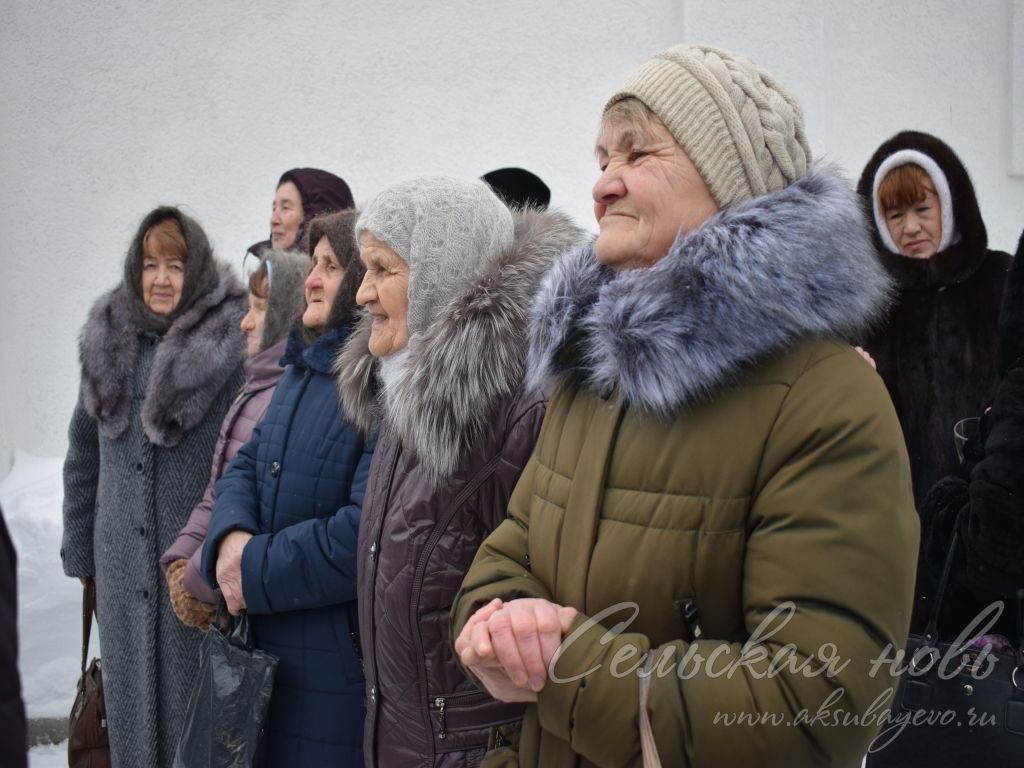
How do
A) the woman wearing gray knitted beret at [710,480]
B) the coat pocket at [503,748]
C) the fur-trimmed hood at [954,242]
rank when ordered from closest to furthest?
the woman wearing gray knitted beret at [710,480] < the coat pocket at [503,748] < the fur-trimmed hood at [954,242]

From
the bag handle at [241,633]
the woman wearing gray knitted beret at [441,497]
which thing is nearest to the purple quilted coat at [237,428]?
the bag handle at [241,633]

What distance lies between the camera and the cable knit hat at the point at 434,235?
218cm

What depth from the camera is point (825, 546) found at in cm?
116

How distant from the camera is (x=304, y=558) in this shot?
228 centimetres

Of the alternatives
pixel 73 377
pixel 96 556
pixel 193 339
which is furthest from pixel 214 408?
pixel 73 377

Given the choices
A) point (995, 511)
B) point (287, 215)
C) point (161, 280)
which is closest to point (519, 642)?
point (995, 511)

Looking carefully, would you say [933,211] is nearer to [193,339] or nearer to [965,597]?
[965,597]

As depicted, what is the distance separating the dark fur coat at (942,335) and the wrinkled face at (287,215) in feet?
9.17

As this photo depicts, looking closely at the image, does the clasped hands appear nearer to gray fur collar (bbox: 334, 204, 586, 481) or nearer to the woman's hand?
gray fur collar (bbox: 334, 204, 586, 481)

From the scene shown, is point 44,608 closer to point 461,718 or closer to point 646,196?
point 461,718

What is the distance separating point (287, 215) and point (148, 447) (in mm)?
1698

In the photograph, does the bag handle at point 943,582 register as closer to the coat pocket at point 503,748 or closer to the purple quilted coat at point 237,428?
the coat pocket at point 503,748

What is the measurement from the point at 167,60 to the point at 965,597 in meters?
4.88

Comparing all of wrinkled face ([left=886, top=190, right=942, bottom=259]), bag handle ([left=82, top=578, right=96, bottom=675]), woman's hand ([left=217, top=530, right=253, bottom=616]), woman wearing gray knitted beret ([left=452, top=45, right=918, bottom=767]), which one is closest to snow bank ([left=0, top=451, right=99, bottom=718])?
bag handle ([left=82, top=578, right=96, bottom=675])
